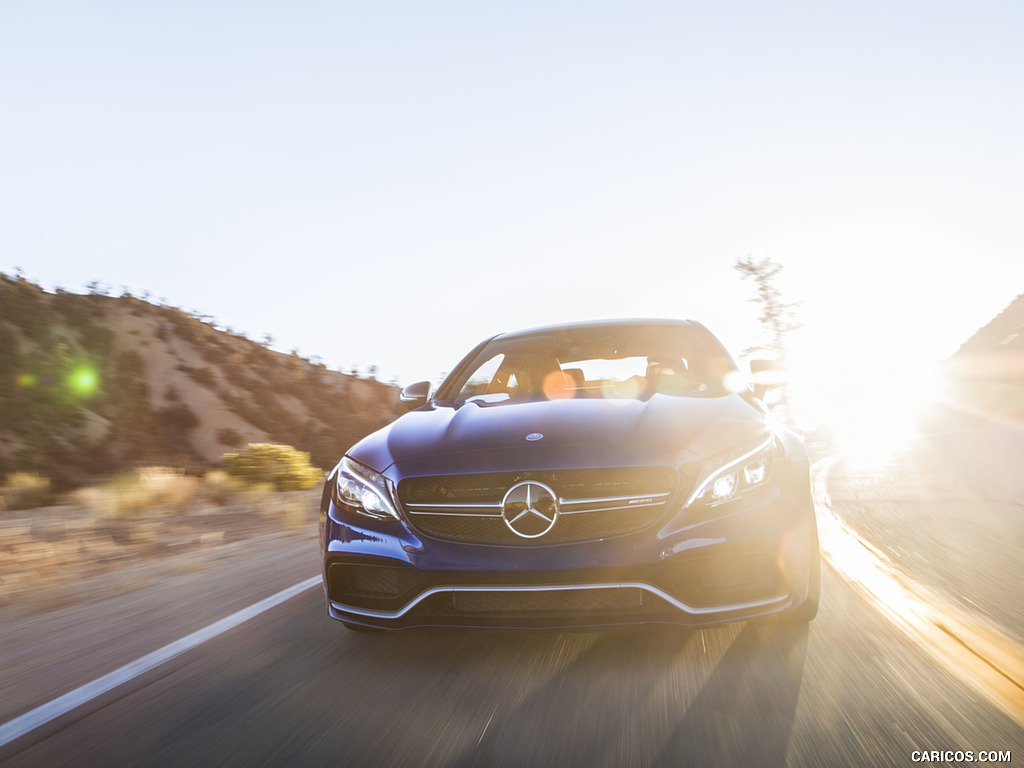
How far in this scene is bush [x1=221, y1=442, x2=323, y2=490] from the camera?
15.2 m

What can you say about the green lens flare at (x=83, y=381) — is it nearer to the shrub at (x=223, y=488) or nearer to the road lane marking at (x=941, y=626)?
the shrub at (x=223, y=488)

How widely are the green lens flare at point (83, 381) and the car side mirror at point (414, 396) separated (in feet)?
79.5

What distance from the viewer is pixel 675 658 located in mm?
3428

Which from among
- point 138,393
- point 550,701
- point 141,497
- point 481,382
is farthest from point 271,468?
point 138,393

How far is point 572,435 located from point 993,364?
8290cm

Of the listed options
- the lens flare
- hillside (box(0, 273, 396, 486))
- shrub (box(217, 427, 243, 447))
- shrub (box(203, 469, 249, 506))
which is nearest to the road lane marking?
the lens flare

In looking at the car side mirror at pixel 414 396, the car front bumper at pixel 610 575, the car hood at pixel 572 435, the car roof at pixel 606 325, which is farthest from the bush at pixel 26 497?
the car front bumper at pixel 610 575

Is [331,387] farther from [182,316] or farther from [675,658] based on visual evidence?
[675,658]

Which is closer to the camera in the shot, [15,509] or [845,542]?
[845,542]

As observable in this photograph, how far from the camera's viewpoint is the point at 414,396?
5199 mm

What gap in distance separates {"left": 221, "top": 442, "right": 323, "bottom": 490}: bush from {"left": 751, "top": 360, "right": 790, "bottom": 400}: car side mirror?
451 inches

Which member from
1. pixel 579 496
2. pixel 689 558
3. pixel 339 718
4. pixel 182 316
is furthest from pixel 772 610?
pixel 182 316

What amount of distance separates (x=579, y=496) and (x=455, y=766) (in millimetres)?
1161

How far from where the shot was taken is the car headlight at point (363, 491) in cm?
355
